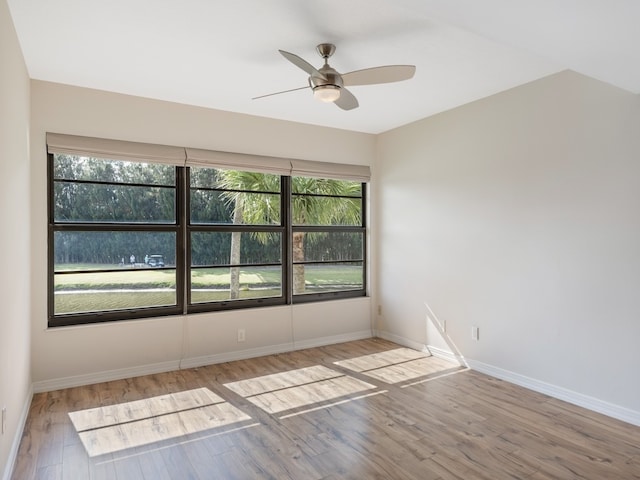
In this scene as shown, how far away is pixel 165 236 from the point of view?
395 centimetres

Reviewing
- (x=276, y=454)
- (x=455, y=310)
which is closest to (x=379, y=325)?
(x=455, y=310)

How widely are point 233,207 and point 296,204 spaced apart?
741 millimetres

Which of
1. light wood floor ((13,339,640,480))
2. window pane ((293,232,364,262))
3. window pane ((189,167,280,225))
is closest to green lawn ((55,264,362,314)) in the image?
window pane ((293,232,364,262))

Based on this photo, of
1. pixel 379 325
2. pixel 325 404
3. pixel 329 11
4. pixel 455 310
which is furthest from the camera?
pixel 379 325

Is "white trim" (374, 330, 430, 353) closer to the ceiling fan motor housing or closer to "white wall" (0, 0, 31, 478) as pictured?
the ceiling fan motor housing

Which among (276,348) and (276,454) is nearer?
(276,454)

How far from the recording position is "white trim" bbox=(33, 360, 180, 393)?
3.39 meters

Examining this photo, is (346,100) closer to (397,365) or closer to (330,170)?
(330,170)

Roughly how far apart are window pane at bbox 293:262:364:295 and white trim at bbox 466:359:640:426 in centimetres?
171

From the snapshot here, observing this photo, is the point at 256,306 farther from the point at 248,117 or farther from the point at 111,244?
the point at 248,117

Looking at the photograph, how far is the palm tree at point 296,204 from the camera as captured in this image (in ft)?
14.2

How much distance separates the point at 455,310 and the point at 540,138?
176 centimetres

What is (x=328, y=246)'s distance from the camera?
16.2 ft

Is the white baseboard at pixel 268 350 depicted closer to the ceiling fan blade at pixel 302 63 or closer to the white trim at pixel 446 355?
the white trim at pixel 446 355
